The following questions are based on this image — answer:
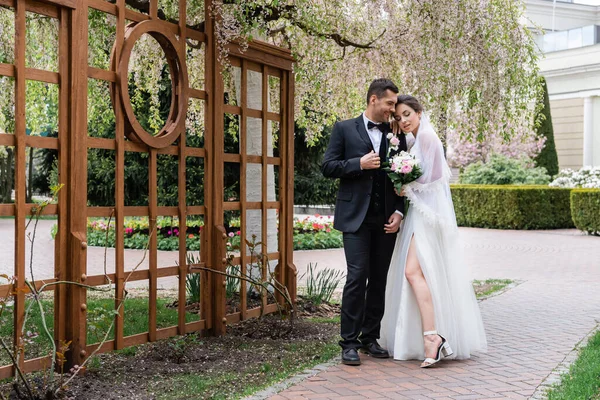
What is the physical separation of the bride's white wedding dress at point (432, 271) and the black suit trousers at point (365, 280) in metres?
0.12

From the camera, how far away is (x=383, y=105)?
5.31 m

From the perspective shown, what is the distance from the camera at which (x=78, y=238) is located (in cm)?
444

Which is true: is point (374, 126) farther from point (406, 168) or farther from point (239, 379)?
point (239, 379)

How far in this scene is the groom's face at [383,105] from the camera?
209 inches

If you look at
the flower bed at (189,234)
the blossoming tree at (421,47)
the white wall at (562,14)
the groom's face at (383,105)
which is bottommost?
the flower bed at (189,234)

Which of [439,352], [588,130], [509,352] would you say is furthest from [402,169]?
[588,130]

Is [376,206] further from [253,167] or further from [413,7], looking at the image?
[413,7]

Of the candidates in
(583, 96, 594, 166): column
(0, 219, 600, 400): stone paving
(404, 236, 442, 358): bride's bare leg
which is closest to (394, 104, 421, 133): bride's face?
(404, 236, 442, 358): bride's bare leg

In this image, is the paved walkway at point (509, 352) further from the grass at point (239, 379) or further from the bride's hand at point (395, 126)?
the bride's hand at point (395, 126)

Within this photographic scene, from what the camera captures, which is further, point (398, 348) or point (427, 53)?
point (427, 53)

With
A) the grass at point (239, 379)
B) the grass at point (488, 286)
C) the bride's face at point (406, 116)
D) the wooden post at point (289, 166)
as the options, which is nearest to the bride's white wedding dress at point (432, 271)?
the bride's face at point (406, 116)

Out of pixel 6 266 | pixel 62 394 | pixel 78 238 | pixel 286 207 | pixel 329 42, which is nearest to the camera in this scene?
pixel 62 394

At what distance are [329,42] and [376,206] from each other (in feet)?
11.6

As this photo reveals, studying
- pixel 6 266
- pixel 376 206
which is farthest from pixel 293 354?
pixel 6 266
